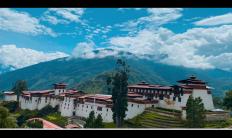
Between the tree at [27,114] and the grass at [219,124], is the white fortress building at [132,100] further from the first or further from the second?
the grass at [219,124]

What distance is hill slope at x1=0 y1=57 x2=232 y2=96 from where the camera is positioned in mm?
37875

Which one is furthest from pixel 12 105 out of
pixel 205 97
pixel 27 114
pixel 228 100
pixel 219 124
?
pixel 228 100

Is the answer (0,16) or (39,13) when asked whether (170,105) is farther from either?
(0,16)

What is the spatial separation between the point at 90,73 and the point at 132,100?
24903mm

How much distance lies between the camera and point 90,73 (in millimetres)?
40844

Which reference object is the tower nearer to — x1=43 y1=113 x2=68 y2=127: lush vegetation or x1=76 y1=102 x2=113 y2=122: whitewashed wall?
x1=43 y1=113 x2=68 y2=127: lush vegetation

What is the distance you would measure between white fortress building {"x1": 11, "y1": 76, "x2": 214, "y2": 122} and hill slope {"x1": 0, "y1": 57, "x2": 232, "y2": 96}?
1542cm

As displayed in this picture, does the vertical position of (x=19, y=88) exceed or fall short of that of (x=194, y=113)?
it exceeds it

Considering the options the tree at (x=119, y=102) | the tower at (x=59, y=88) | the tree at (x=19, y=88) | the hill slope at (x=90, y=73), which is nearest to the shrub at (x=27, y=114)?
the tree at (x=19, y=88)

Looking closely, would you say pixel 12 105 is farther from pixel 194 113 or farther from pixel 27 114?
pixel 194 113

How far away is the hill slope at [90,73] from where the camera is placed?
37.9 m

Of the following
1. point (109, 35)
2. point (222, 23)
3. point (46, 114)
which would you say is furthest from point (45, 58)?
point (46, 114)

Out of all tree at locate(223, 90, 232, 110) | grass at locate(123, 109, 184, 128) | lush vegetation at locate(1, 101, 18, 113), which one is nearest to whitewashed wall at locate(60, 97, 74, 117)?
lush vegetation at locate(1, 101, 18, 113)

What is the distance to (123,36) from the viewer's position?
150 feet
